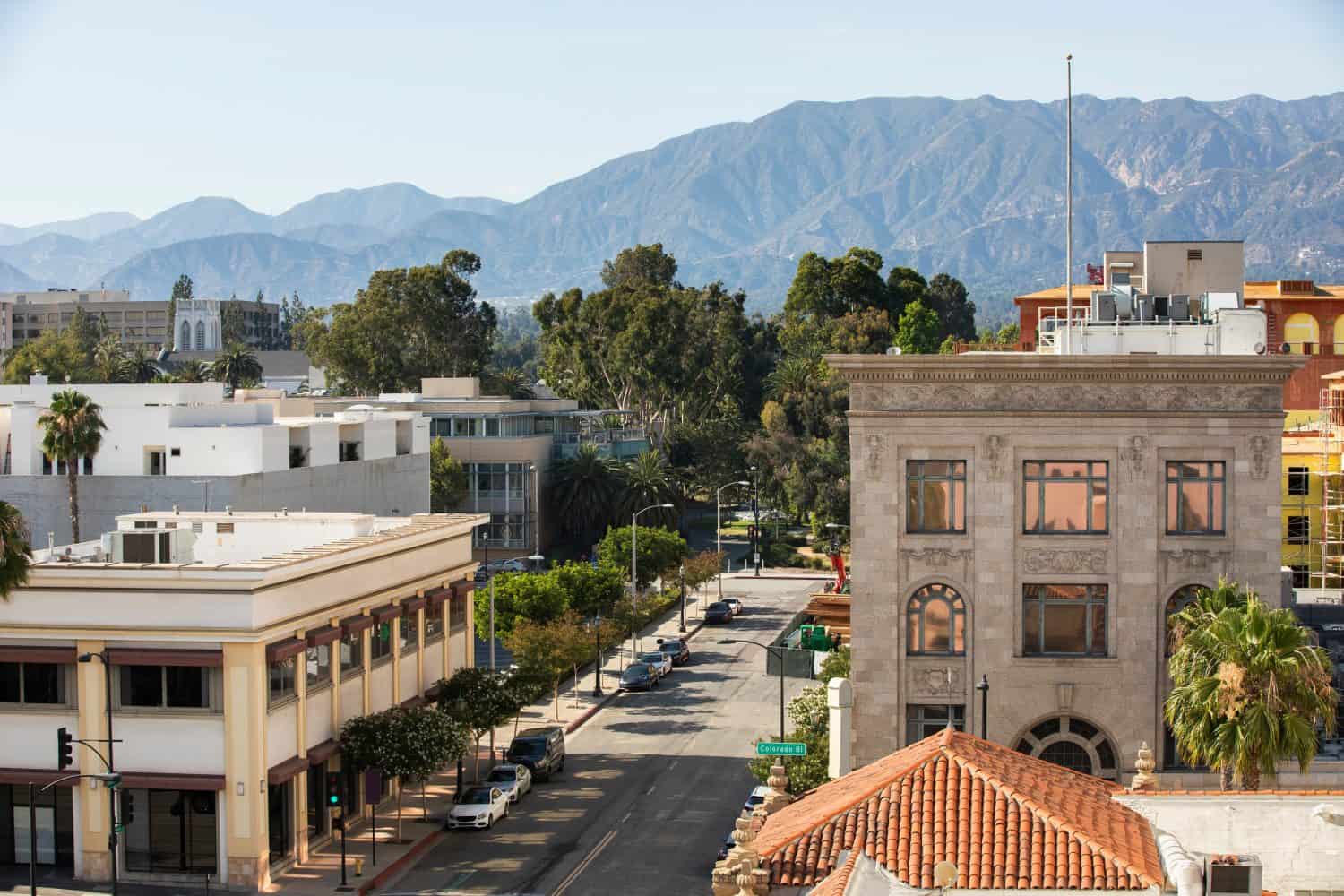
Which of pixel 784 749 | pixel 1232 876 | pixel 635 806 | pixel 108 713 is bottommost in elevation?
pixel 635 806

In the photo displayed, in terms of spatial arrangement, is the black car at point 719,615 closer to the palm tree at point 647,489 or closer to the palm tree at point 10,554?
the palm tree at point 647,489

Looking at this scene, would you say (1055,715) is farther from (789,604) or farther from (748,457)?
(748,457)

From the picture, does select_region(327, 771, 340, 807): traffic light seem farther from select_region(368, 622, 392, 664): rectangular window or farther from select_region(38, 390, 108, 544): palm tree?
select_region(38, 390, 108, 544): palm tree

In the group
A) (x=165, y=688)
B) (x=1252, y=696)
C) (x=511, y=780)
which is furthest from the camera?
(x=511, y=780)

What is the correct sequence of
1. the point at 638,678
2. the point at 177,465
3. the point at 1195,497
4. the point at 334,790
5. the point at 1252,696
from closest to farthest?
the point at 1252,696 → the point at 1195,497 → the point at 334,790 → the point at 638,678 → the point at 177,465

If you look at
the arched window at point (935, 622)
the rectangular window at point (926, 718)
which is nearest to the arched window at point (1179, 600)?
the arched window at point (935, 622)

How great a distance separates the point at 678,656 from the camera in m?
84.5

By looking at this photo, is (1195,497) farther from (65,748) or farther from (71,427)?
(71,427)

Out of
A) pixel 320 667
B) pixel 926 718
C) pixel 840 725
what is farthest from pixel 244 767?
pixel 926 718

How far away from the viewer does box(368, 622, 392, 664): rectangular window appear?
5250 cm

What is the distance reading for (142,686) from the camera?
44.7m

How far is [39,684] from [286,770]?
22.0 feet

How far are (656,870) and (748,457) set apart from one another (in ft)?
305

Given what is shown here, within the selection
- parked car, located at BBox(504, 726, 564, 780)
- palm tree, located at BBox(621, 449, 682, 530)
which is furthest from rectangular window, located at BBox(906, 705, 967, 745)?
palm tree, located at BBox(621, 449, 682, 530)
